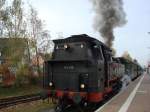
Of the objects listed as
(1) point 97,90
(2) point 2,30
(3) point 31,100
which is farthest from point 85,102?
(2) point 2,30

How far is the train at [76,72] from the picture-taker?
15.1 metres

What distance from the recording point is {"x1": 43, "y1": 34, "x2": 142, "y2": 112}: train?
1514 centimetres

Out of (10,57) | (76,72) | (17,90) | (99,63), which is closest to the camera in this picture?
(76,72)

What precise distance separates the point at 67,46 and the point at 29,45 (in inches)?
1016

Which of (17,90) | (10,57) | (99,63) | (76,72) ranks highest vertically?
(10,57)

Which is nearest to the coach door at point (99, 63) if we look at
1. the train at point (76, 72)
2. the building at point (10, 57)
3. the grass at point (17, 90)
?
the train at point (76, 72)

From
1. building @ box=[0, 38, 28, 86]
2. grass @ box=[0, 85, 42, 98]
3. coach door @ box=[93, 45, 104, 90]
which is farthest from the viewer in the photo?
building @ box=[0, 38, 28, 86]

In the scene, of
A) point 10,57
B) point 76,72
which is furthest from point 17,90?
point 76,72

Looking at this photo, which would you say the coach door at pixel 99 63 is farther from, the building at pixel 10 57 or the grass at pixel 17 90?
the building at pixel 10 57

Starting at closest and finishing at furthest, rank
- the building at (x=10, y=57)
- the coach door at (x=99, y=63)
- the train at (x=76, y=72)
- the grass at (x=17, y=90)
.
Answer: the train at (x=76, y=72)
the coach door at (x=99, y=63)
the grass at (x=17, y=90)
the building at (x=10, y=57)

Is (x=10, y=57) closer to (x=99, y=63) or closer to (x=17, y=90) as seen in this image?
(x=17, y=90)

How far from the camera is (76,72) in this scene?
15734mm

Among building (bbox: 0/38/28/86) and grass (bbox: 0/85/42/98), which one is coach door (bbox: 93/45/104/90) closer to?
grass (bbox: 0/85/42/98)

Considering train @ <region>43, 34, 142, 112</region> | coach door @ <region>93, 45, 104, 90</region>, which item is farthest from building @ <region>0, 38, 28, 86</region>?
coach door @ <region>93, 45, 104, 90</region>
